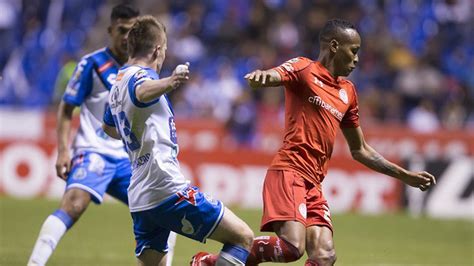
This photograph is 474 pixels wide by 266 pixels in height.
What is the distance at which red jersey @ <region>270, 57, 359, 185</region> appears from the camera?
7.77 m

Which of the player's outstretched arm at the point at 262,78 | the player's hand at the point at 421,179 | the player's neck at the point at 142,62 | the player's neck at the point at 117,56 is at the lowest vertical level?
the player's hand at the point at 421,179

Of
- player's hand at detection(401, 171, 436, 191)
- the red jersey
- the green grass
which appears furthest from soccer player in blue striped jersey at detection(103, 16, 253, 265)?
the green grass

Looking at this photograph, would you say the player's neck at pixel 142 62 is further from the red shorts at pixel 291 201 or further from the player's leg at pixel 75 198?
the player's leg at pixel 75 198

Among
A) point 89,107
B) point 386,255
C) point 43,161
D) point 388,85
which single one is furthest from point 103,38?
point 89,107

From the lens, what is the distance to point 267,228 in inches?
305

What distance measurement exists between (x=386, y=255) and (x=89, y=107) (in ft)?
15.6

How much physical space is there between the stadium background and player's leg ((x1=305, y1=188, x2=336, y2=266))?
245 inches

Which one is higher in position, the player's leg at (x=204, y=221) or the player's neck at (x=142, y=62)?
the player's neck at (x=142, y=62)

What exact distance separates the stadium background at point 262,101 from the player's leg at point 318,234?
20.4 feet

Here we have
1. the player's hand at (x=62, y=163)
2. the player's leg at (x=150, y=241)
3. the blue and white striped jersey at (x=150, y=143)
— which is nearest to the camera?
the blue and white striped jersey at (x=150, y=143)

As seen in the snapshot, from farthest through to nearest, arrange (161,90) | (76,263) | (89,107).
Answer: (76,263) < (89,107) < (161,90)

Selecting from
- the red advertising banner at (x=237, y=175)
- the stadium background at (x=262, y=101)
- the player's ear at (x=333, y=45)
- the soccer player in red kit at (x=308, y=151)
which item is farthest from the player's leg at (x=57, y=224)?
the red advertising banner at (x=237, y=175)

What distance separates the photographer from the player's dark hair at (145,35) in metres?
6.81

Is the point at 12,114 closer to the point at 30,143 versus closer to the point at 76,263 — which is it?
the point at 30,143
